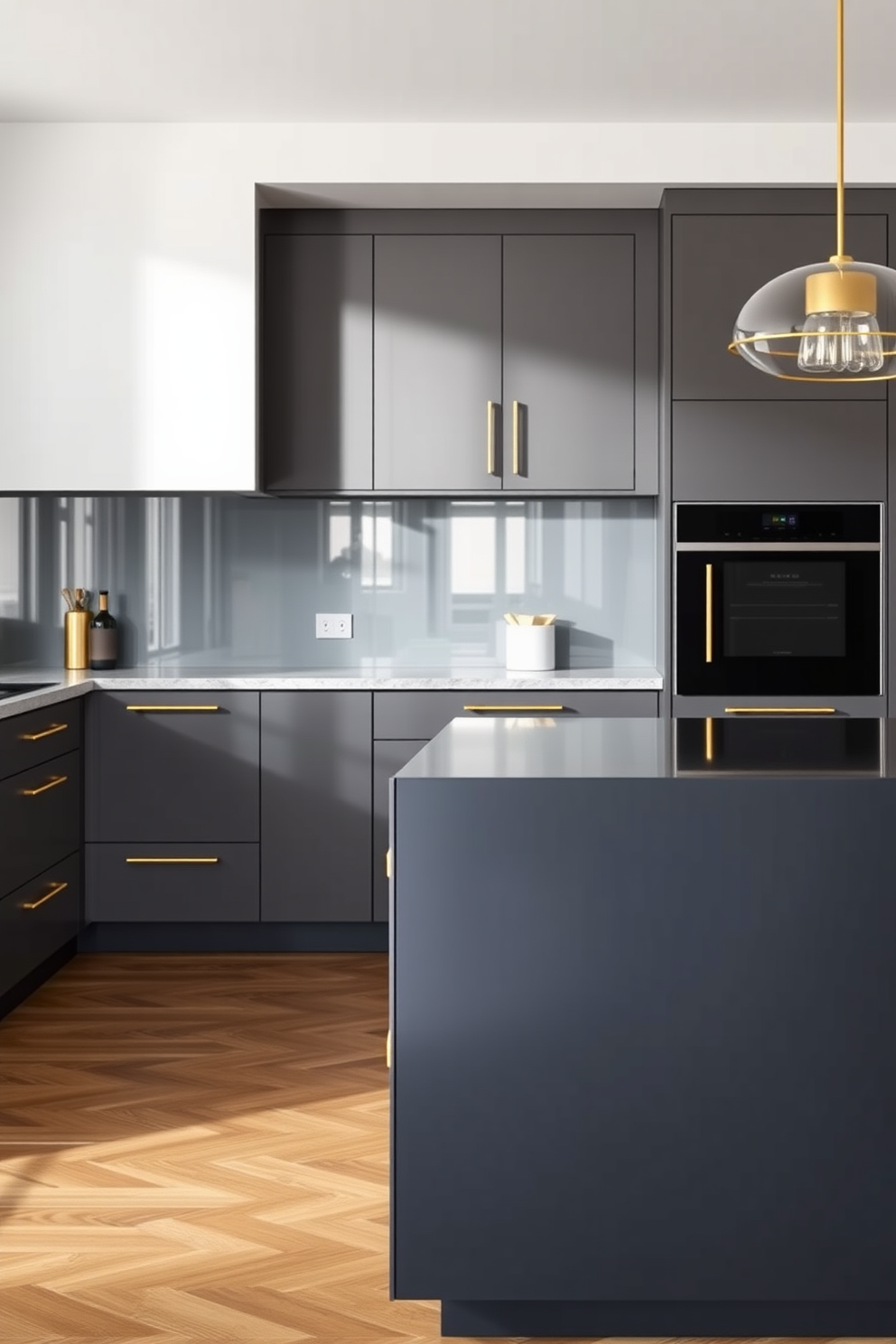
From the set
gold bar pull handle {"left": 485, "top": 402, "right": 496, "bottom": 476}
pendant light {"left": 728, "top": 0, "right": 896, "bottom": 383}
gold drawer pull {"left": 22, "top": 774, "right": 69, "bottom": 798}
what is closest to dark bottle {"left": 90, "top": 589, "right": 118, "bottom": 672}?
gold drawer pull {"left": 22, "top": 774, "right": 69, "bottom": 798}

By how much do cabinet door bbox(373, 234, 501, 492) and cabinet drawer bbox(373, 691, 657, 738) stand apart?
71 cm

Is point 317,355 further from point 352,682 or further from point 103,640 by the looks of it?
point 103,640

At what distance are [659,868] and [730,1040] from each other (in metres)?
0.28

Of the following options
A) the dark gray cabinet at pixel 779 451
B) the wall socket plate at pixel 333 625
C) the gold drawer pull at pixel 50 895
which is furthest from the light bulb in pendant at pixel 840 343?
the wall socket plate at pixel 333 625

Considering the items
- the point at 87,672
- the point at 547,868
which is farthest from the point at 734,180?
the point at 547,868

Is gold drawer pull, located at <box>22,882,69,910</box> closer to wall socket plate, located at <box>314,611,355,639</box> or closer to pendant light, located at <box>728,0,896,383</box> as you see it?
wall socket plate, located at <box>314,611,355,639</box>

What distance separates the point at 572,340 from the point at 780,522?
0.91m

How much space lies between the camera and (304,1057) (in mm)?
3332

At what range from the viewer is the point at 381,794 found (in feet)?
13.9

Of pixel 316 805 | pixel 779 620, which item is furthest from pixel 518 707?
pixel 779 620

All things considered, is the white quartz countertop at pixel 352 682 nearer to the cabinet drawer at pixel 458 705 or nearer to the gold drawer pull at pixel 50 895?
the cabinet drawer at pixel 458 705

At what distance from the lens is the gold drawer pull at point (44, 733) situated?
3.65 metres

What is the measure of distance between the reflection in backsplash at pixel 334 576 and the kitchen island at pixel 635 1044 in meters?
2.84

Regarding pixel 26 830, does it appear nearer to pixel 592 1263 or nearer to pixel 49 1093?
pixel 49 1093
